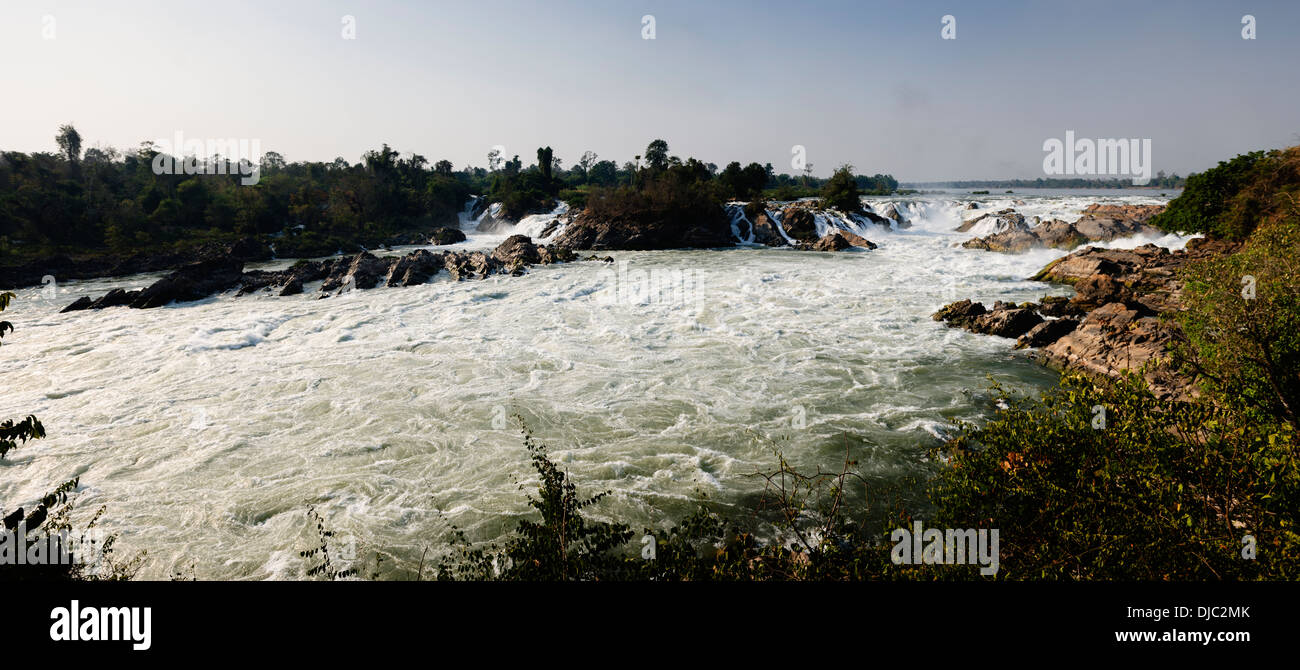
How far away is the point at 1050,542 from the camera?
553 cm

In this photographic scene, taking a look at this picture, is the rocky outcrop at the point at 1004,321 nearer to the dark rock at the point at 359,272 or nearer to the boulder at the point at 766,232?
the boulder at the point at 766,232

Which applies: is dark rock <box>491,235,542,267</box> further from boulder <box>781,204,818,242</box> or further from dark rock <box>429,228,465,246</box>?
boulder <box>781,204,818,242</box>

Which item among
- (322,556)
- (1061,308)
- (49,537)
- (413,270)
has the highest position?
(413,270)

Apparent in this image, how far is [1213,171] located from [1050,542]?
37.3 meters

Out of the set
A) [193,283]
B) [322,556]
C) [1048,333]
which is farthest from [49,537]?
[193,283]

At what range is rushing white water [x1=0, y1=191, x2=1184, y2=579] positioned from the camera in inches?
354

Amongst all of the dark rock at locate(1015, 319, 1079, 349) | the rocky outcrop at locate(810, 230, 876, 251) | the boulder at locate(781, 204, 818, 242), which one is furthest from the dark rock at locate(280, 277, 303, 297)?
the boulder at locate(781, 204, 818, 242)

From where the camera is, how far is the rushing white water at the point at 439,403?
8.98 m

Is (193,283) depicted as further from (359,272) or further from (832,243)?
(832,243)

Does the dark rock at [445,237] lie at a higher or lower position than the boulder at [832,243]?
higher

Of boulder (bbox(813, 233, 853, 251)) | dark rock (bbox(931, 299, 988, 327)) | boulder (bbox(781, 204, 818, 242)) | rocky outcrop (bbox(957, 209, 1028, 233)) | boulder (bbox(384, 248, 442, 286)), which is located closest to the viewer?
dark rock (bbox(931, 299, 988, 327))

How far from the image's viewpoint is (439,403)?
13.3 m

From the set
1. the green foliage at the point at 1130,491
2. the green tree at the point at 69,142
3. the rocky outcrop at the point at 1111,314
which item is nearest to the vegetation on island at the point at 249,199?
the green tree at the point at 69,142
